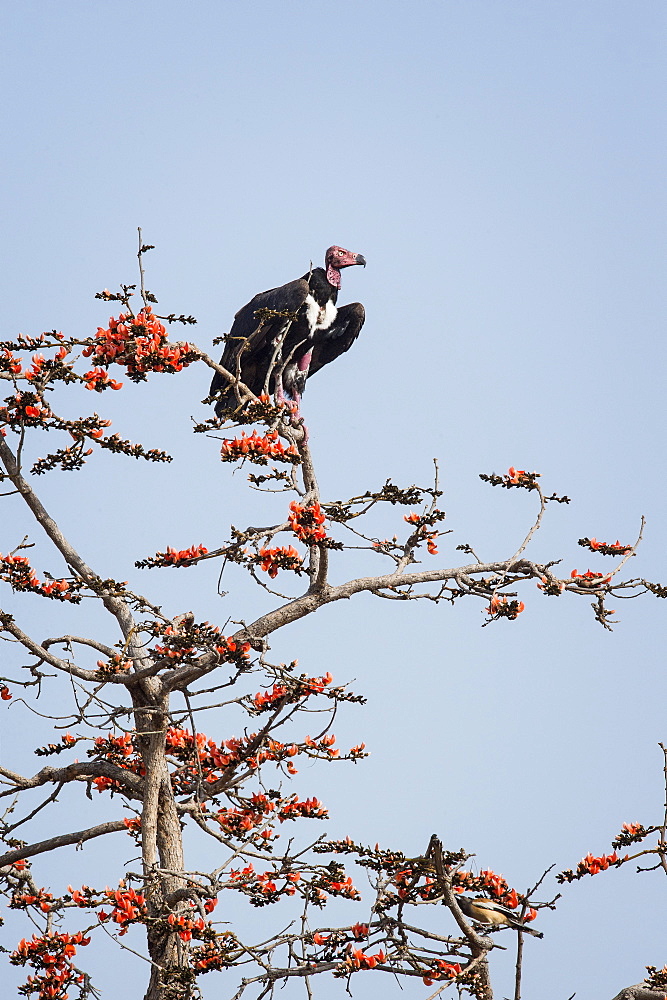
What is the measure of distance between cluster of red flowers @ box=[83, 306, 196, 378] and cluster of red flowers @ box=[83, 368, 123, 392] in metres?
0.05

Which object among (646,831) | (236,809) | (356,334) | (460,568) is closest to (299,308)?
(356,334)

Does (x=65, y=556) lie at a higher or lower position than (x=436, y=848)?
higher

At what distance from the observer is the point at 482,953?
173 inches

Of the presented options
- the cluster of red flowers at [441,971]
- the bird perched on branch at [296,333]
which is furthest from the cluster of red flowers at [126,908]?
the bird perched on branch at [296,333]

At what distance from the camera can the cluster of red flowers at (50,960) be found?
4.93 meters

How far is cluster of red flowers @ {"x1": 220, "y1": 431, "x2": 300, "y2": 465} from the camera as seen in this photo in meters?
4.70

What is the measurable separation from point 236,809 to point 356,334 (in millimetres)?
3659

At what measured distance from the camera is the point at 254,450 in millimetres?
4711

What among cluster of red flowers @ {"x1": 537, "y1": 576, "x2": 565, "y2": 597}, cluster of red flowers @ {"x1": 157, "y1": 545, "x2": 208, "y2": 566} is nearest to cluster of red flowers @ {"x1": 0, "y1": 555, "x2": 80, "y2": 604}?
cluster of red flowers @ {"x1": 157, "y1": 545, "x2": 208, "y2": 566}

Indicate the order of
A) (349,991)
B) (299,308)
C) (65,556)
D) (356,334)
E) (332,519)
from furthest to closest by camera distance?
1. (356,334)
2. (299,308)
3. (65,556)
4. (332,519)
5. (349,991)

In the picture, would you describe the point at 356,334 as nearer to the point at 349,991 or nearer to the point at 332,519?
the point at 332,519

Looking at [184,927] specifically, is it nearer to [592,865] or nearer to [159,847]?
[159,847]

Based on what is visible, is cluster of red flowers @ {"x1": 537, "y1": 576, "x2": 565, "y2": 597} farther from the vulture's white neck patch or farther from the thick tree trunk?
the vulture's white neck patch

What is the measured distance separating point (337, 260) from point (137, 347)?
2947mm
